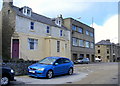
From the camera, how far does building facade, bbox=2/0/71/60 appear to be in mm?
23312

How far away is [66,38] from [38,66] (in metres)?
23.1

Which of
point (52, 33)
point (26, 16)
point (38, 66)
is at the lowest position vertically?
point (38, 66)

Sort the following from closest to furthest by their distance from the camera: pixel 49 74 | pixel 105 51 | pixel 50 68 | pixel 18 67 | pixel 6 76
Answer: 1. pixel 6 76
2. pixel 49 74
3. pixel 50 68
4. pixel 18 67
5. pixel 105 51

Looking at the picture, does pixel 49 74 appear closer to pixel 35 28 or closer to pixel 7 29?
pixel 7 29

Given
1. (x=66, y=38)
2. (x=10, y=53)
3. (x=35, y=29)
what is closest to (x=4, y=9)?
(x=35, y=29)

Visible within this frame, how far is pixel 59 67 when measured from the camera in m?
12.3

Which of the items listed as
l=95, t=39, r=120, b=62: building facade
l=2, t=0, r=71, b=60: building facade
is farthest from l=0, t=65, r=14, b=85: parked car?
l=95, t=39, r=120, b=62: building facade

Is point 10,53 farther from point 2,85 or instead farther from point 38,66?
point 2,85

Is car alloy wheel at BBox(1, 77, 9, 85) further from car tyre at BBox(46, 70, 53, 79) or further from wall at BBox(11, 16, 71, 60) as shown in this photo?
wall at BBox(11, 16, 71, 60)

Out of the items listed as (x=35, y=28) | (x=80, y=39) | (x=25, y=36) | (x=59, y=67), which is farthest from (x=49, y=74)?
(x=80, y=39)

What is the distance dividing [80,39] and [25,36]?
63.1ft

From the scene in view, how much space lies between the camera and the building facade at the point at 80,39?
3650cm

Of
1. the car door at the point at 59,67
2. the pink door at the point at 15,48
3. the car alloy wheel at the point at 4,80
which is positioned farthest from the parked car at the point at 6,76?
the pink door at the point at 15,48

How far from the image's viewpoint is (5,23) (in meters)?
24.7
